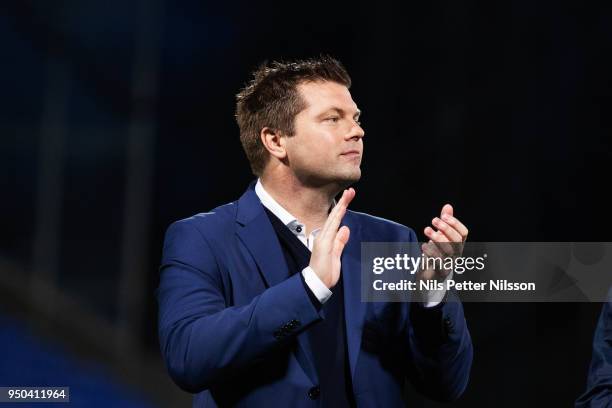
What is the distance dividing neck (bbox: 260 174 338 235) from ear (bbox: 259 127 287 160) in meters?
0.07

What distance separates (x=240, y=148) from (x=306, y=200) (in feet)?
8.83

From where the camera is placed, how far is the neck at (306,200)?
6.72ft

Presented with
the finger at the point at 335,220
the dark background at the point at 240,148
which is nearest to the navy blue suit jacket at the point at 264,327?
the finger at the point at 335,220

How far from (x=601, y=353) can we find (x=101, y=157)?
13.3 ft

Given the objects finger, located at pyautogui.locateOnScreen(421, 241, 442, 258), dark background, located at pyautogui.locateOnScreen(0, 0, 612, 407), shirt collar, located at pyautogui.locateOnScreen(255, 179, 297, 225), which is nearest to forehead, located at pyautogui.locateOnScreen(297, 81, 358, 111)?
shirt collar, located at pyautogui.locateOnScreen(255, 179, 297, 225)

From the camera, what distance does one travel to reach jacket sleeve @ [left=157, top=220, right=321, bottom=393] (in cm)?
167

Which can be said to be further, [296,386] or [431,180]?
[431,180]

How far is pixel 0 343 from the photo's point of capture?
15.9 ft

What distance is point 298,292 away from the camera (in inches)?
65.9

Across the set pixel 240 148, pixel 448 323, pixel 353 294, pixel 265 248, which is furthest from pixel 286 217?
pixel 240 148

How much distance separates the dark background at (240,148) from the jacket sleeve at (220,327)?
1717mm

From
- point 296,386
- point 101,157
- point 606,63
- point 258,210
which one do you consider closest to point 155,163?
point 101,157

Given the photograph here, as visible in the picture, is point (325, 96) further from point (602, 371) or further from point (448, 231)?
point (602, 371)

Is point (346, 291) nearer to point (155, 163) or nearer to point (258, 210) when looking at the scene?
point (258, 210)
